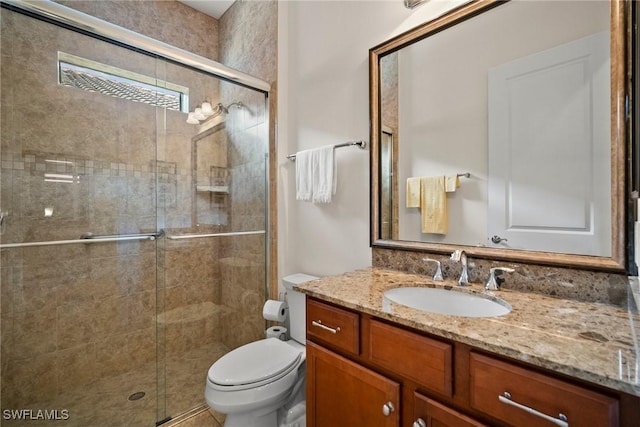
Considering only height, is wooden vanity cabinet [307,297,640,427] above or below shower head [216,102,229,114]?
below

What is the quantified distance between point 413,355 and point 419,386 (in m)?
0.09

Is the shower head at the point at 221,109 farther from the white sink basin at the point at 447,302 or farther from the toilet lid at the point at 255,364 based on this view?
the white sink basin at the point at 447,302

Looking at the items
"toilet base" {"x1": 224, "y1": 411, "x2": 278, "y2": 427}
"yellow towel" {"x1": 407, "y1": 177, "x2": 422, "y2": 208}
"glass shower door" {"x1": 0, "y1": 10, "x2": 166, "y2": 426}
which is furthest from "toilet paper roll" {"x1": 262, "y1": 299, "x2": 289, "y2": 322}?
"yellow towel" {"x1": 407, "y1": 177, "x2": 422, "y2": 208}

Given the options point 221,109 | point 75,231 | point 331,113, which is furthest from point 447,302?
point 75,231

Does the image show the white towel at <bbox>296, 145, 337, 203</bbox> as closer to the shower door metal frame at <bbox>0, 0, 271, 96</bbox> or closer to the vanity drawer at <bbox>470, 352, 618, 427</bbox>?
the shower door metal frame at <bbox>0, 0, 271, 96</bbox>

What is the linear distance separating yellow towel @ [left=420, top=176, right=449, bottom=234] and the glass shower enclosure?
1.24 metres

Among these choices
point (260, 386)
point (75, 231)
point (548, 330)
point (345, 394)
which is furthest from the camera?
point (75, 231)

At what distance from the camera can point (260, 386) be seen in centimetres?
128

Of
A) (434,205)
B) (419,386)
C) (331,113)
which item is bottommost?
(419,386)

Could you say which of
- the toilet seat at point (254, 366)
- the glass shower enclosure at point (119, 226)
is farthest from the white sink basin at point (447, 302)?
the glass shower enclosure at point (119, 226)

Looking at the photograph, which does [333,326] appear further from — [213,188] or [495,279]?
[213,188]

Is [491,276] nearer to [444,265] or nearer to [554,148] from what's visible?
[444,265]

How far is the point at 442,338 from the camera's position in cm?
76

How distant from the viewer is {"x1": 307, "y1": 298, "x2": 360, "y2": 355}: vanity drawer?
0.97 meters
